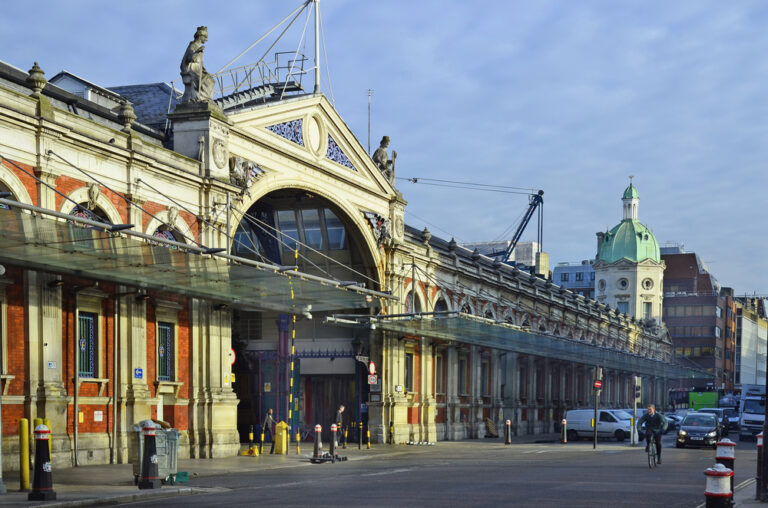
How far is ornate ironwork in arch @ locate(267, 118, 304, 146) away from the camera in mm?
35719

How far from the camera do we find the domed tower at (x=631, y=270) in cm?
11738

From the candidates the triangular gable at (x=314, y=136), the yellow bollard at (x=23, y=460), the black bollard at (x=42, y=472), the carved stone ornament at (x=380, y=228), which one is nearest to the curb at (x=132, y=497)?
the black bollard at (x=42, y=472)

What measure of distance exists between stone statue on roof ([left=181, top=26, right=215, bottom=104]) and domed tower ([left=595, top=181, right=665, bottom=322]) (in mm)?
90191

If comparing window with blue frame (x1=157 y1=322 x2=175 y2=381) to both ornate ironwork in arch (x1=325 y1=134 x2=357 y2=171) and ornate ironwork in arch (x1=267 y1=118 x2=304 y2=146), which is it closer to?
ornate ironwork in arch (x1=267 y1=118 x2=304 y2=146)

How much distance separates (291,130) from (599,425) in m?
24.4

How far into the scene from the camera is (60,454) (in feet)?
83.7

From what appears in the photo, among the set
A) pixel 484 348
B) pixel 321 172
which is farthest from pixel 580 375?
pixel 321 172

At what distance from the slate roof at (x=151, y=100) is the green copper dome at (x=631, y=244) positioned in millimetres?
85906

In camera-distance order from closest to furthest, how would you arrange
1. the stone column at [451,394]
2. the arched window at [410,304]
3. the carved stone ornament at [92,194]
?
the carved stone ornament at [92,194] → the arched window at [410,304] → the stone column at [451,394]

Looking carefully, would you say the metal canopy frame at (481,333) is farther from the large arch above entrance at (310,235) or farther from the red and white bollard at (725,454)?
the red and white bollard at (725,454)

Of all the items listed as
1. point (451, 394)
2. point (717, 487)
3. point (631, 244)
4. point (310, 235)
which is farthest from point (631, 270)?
point (717, 487)

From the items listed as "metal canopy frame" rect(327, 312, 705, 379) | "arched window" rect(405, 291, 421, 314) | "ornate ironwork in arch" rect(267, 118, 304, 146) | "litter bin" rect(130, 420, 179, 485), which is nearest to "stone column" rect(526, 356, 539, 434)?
"metal canopy frame" rect(327, 312, 705, 379)

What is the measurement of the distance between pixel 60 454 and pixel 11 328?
3.27 meters

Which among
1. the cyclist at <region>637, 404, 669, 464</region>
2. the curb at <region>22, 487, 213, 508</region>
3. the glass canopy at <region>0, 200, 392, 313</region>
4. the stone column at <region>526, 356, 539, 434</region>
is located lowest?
the stone column at <region>526, 356, 539, 434</region>
